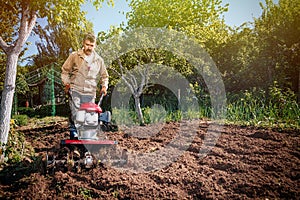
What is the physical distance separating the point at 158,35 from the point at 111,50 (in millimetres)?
1245

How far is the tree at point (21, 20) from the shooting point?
356cm

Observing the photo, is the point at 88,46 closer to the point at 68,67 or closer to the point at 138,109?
the point at 68,67

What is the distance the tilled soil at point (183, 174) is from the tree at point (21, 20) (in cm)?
91

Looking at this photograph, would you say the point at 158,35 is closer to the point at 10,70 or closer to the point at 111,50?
the point at 111,50

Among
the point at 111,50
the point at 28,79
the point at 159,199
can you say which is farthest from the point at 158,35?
the point at 28,79

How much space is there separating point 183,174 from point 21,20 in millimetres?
3322

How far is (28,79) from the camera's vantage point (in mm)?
10375

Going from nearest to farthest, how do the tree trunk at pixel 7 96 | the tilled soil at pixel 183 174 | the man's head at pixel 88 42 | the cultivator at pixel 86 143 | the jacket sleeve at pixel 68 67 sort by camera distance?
the tilled soil at pixel 183 174
the cultivator at pixel 86 143
the man's head at pixel 88 42
the jacket sleeve at pixel 68 67
the tree trunk at pixel 7 96

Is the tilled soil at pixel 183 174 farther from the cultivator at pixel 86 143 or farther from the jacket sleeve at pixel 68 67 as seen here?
the jacket sleeve at pixel 68 67

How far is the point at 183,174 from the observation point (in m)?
2.85

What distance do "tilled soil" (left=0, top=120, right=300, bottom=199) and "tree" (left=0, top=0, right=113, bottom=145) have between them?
91 centimetres

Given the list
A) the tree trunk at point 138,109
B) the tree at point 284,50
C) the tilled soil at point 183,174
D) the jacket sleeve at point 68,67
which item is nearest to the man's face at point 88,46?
the jacket sleeve at point 68,67

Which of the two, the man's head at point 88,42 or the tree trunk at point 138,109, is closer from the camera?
the man's head at point 88,42

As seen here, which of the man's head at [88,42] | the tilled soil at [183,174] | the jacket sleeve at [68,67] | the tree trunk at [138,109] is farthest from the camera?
the tree trunk at [138,109]
